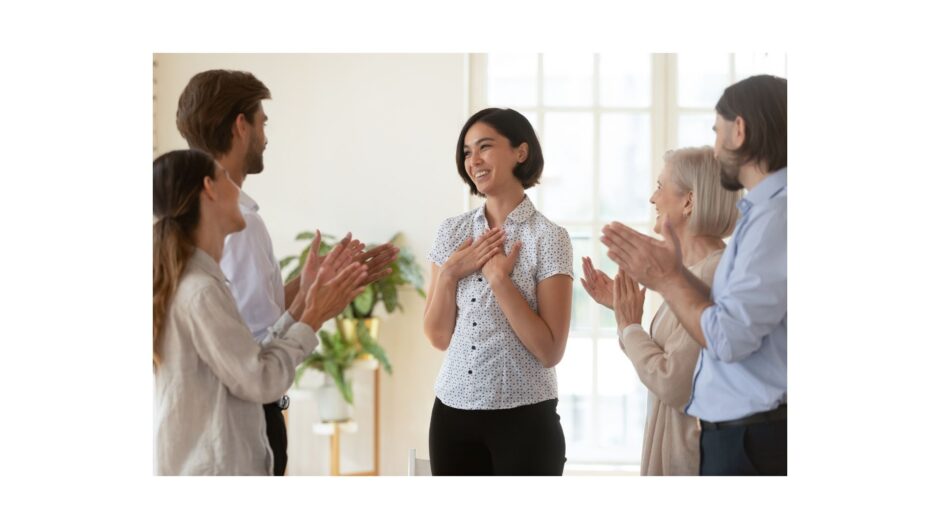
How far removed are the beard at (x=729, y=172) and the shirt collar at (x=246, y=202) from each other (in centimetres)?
129

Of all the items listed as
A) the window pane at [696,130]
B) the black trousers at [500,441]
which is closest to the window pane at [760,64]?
the window pane at [696,130]

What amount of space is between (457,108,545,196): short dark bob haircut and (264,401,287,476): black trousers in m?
0.84

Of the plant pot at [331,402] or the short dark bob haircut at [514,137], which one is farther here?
the plant pot at [331,402]

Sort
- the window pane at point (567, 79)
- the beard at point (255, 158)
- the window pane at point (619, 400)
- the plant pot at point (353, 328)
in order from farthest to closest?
the plant pot at point (353, 328), the window pane at point (567, 79), the window pane at point (619, 400), the beard at point (255, 158)

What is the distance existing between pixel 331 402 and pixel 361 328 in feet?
1.24

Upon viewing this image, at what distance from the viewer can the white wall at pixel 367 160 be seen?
2352mm

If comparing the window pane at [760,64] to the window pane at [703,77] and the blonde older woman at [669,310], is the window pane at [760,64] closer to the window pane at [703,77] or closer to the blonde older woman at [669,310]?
the window pane at [703,77]

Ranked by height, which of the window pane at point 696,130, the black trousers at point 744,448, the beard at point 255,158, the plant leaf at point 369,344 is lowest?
the black trousers at point 744,448

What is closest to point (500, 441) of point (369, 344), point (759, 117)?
point (369, 344)
